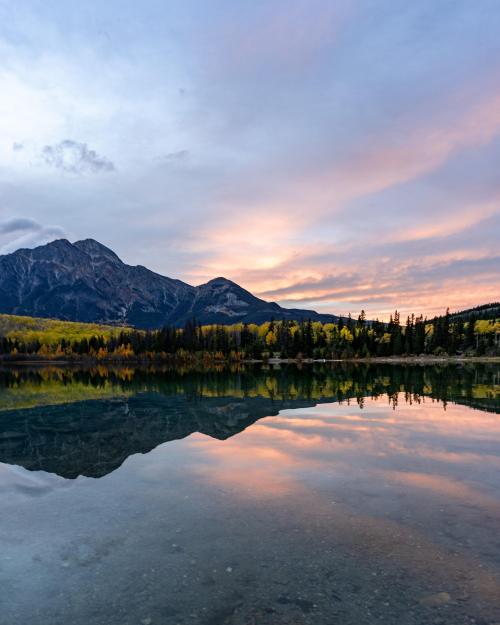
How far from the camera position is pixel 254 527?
13.9 meters

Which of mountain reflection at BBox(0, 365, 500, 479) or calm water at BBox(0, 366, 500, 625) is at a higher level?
calm water at BBox(0, 366, 500, 625)

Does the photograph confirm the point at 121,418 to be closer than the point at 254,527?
No

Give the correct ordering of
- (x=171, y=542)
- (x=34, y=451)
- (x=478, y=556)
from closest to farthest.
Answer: (x=478, y=556) < (x=171, y=542) < (x=34, y=451)

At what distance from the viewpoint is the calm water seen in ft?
31.8

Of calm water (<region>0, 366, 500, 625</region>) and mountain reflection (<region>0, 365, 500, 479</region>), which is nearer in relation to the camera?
calm water (<region>0, 366, 500, 625</region>)

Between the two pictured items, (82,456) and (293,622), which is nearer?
(293,622)

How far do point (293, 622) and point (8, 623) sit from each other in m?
6.11

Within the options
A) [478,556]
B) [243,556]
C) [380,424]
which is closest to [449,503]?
[478,556]

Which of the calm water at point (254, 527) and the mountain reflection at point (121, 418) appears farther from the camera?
the mountain reflection at point (121, 418)

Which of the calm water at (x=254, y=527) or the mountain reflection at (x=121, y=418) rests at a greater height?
the calm water at (x=254, y=527)

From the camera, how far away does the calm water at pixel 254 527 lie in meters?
9.70

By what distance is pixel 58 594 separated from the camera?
1038cm

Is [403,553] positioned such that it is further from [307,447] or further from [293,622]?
[307,447]

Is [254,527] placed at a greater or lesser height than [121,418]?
greater
